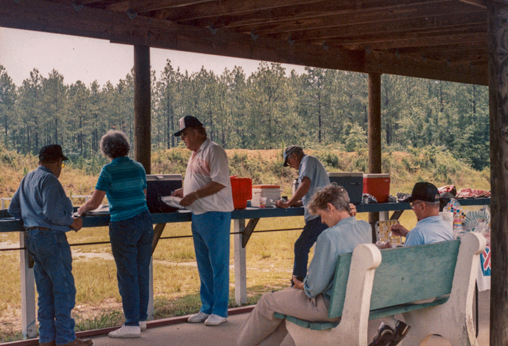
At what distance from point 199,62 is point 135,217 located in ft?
60.9

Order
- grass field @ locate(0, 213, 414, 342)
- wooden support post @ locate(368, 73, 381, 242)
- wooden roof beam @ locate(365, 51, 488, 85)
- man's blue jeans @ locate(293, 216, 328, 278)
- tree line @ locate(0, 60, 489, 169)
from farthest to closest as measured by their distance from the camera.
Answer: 1. tree line @ locate(0, 60, 489, 169)
2. grass field @ locate(0, 213, 414, 342)
3. wooden support post @ locate(368, 73, 381, 242)
4. wooden roof beam @ locate(365, 51, 488, 85)
5. man's blue jeans @ locate(293, 216, 328, 278)

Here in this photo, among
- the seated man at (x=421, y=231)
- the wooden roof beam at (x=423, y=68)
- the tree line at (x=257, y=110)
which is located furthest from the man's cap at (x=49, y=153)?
the tree line at (x=257, y=110)

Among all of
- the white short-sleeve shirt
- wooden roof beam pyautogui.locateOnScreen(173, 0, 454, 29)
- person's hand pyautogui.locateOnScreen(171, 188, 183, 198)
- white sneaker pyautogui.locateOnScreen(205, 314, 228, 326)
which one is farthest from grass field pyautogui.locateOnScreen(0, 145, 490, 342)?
wooden roof beam pyautogui.locateOnScreen(173, 0, 454, 29)

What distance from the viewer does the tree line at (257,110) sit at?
65.0 feet

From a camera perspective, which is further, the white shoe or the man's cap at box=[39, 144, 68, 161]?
the white shoe

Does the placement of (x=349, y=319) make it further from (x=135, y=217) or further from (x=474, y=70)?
(x=474, y=70)

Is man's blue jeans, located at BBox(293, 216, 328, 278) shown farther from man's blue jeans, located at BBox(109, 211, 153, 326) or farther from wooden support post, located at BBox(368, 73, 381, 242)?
wooden support post, located at BBox(368, 73, 381, 242)

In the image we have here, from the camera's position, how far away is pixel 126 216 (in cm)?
374

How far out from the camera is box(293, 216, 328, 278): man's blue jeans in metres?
4.76

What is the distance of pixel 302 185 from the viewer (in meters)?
4.71

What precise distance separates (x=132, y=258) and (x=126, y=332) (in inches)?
19.4

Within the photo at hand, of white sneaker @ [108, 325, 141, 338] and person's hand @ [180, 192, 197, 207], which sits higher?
person's hand @ [180, 192, 197, 207]

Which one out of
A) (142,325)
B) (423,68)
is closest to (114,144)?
(142,325)

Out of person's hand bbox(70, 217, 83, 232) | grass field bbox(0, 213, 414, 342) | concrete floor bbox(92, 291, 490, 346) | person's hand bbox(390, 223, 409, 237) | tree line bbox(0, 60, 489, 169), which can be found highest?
tree line bbox(0, 60, 489, 169)
